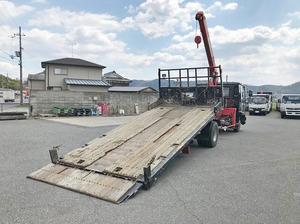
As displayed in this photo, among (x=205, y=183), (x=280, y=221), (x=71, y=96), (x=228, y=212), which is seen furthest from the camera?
(x=71, y=96)

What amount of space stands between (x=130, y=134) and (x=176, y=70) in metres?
4.20

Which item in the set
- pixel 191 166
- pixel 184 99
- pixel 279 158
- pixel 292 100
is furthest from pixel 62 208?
pixel 292 100

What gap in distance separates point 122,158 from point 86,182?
0.97 m

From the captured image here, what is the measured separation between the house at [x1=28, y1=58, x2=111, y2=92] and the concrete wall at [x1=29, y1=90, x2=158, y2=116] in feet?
23.3

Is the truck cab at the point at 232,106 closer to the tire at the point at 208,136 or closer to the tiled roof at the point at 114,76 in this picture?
the tire at the point at 208,136

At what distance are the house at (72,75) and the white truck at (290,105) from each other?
1871 centimetres

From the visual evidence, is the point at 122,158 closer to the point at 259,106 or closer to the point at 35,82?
the point at 259,106

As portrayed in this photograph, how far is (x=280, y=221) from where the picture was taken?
3.39m

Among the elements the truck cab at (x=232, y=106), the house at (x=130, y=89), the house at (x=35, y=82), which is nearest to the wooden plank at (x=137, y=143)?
the truck cab at (x=232, y=106)

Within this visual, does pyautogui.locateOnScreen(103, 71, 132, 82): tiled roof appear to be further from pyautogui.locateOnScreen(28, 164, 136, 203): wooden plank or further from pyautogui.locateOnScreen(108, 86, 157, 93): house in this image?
pyautogui.locateOnScreen(28, 164, 136, 203): wooden plank

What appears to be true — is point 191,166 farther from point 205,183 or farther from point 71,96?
point 71,96

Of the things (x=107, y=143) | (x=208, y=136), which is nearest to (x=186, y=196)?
(x=107, y=143)

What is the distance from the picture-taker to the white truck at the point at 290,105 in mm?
18516

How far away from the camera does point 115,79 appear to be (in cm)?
4775
